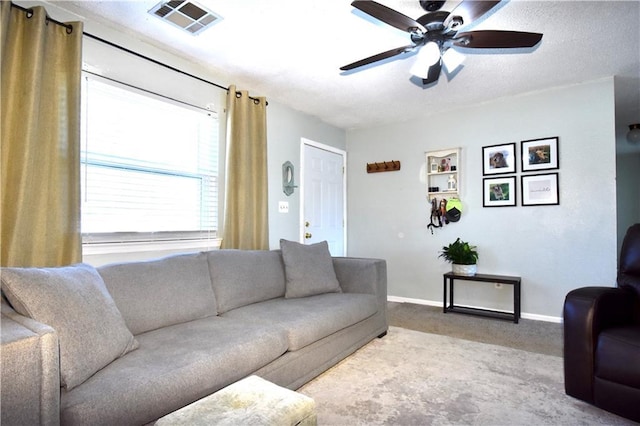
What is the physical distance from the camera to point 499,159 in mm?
3801

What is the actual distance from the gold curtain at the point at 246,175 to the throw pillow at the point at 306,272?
45 cm

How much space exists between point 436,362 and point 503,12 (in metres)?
2.42

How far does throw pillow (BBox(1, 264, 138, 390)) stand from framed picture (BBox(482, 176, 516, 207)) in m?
3.73

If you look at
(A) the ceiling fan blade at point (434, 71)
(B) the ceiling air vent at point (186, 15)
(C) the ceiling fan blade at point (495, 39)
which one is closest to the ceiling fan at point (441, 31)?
(C) the ceiling fan blade at point (495, 39)

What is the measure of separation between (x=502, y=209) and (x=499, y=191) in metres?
0.21

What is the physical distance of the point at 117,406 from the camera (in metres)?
1.22

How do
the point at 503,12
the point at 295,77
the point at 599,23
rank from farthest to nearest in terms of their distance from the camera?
the point at 295,77 < the point at 599,23 < the point at 503,12

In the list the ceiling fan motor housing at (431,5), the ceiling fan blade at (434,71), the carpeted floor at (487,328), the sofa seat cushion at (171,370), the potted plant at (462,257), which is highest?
the ceiling fan motor housing at (431,5)

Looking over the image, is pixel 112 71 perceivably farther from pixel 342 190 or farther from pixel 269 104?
pixel 342 190

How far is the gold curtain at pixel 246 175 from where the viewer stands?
3094mm

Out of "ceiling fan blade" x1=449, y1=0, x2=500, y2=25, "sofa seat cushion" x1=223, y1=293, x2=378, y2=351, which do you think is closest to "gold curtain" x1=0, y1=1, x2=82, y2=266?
"sofa seat cushion" x1=223, y1=293, x2=378, y2=351

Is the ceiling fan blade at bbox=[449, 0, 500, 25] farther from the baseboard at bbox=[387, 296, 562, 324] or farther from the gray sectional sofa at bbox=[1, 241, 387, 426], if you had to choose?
the baseboard at bbox=[387, 296, 562, 324]

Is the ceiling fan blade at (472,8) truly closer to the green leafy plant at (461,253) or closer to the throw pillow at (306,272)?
the throw pillow at (306,272)

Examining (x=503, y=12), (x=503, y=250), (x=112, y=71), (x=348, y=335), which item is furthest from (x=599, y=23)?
(x=112, y=71)
